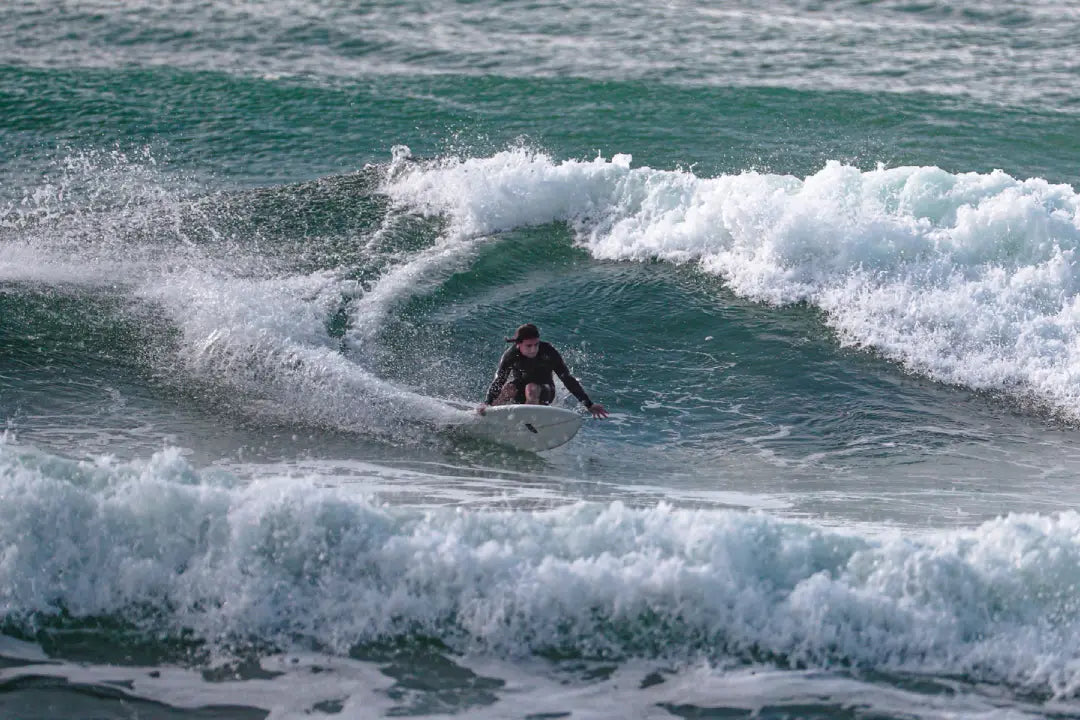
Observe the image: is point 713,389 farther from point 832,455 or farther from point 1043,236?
point 1043,236

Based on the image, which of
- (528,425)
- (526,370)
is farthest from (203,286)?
(528,425)

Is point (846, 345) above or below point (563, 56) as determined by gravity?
below

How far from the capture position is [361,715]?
299 inches

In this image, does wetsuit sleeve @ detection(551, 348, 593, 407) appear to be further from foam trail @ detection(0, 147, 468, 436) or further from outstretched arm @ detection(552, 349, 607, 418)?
foam trail @ detection(0, 147, 468, 436)

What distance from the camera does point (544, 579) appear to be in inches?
338

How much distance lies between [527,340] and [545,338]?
291cm

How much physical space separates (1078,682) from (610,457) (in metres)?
4.77

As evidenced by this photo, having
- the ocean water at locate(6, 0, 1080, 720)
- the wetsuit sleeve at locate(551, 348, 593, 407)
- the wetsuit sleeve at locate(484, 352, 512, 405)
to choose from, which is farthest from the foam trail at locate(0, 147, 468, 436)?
the wetsuit sleeve at locate(551, 348, 593, 407)

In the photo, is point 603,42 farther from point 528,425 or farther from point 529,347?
point 528,425

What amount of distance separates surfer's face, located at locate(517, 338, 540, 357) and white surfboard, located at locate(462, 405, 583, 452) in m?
0.60

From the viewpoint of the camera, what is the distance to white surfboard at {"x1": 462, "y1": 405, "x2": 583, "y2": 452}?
442 inches

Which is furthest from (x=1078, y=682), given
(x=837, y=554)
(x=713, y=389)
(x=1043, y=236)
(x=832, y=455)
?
(x=1043, y=236)

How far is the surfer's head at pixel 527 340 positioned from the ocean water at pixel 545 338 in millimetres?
983

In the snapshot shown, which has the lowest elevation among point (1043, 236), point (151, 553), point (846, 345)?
point (151, 553)
